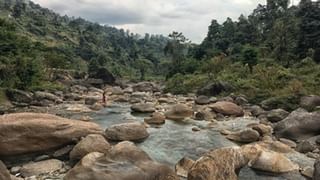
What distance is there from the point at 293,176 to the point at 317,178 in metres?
2.25

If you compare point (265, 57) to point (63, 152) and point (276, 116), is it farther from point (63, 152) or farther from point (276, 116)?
point (63, 152)

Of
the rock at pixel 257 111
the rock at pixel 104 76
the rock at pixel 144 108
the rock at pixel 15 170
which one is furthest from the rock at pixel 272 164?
the rock at pixel 104 76

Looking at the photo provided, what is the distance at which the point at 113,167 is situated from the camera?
1534 cm

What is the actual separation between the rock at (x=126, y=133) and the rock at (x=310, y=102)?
14508 mm

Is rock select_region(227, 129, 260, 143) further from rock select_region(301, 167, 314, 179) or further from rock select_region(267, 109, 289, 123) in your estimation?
rock select_region(301, 167, 314, 179)

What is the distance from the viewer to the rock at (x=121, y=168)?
15.0m

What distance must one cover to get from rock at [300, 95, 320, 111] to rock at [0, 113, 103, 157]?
61.3ft

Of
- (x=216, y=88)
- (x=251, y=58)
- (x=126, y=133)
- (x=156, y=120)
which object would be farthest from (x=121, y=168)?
(x=251, y=58)

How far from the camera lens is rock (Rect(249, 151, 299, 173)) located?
58.9ft

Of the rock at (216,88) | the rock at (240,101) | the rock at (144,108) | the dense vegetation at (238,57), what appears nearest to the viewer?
the rock at (144,108)

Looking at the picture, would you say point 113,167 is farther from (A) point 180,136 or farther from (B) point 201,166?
(A) point 180,136

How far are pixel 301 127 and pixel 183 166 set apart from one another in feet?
33.9

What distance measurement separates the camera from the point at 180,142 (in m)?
23.7

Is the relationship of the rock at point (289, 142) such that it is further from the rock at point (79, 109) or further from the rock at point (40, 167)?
the rock at point (79, 109)
